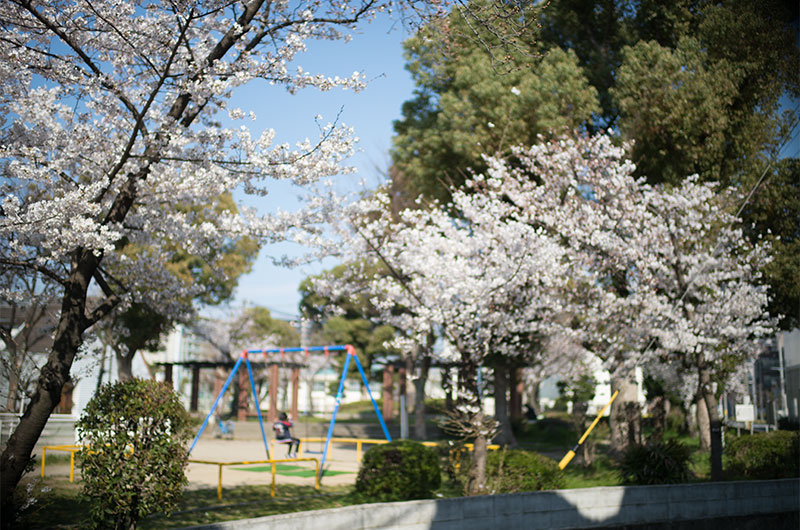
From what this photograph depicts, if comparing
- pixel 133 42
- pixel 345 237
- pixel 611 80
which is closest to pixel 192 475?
pixel 345 237

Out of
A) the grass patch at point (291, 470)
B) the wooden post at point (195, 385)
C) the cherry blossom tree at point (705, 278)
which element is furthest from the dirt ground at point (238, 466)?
the cherry blossom tree at point (705, 278)

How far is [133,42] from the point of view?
8.21 m

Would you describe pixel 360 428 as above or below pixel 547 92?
below

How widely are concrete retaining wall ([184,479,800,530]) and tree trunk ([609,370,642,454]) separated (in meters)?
6.22

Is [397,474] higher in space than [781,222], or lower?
lower

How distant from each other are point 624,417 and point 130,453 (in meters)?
13.9

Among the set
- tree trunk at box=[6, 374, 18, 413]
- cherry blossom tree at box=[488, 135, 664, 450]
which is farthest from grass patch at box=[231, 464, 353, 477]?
cherry blossom tree at box=[488, 135, 664, 450]

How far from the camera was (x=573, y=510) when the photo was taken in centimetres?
976

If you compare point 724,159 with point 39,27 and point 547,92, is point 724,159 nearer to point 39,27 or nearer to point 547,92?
point 547,92

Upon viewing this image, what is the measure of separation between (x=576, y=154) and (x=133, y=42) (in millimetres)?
10809

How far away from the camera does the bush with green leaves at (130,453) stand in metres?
7.42

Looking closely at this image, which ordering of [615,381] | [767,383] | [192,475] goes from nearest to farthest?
[192,475] → [615,381] → [767,383]

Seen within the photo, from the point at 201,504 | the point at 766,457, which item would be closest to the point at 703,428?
the point at 766,457

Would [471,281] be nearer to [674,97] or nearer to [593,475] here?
[593,475]
